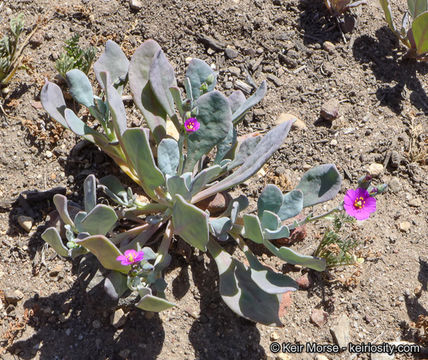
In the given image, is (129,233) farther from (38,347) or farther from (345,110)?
(345,110)

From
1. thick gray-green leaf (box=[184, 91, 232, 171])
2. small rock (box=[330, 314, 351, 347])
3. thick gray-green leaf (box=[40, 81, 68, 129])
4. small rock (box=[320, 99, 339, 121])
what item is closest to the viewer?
thick gray-green leaf (box=[184, 91, 232, 171])

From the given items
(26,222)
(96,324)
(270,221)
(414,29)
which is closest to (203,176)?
(270,221)

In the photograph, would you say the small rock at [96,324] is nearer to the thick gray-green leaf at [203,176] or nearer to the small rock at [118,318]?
the small rock at [118,318]

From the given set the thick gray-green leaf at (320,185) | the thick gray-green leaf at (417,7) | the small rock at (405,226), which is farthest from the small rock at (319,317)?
the thick gray-green leaf at (417,7)

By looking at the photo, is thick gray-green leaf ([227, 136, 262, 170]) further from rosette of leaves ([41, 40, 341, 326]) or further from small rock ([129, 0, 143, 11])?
small rock ([129, 0, 143, 11])

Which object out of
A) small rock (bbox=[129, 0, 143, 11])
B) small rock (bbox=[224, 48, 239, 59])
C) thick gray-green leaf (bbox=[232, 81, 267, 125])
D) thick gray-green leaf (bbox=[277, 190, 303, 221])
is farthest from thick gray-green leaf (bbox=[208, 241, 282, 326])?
small rock (bbox=[129, 0, 143, 11])

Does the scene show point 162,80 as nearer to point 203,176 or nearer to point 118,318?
point 203,176
